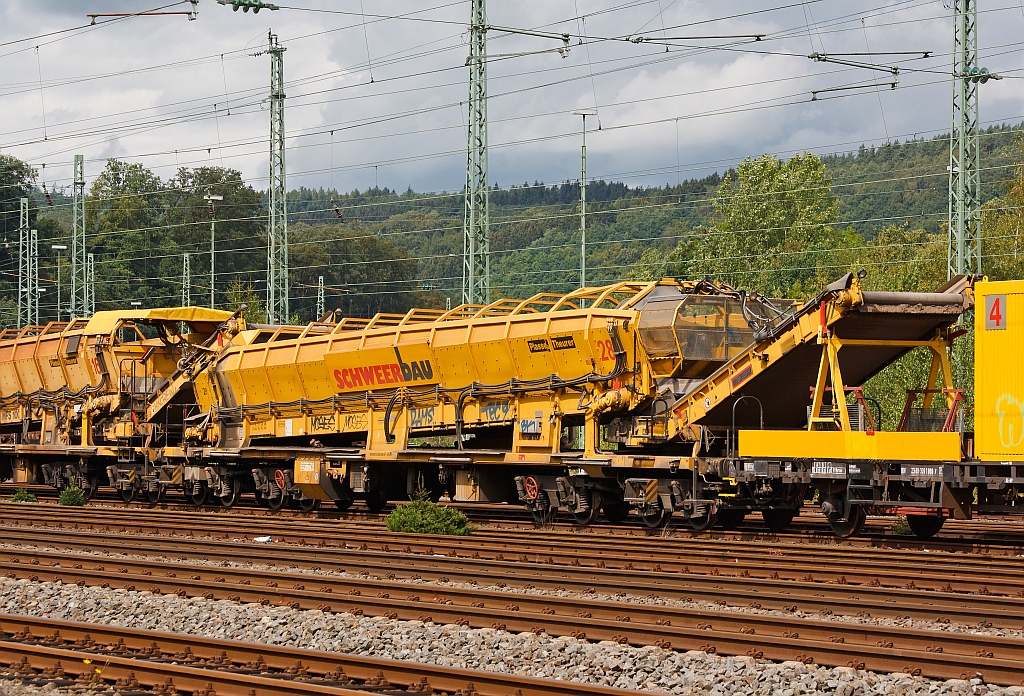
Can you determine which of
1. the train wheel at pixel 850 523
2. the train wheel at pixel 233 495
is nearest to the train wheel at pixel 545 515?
the train wheel at pixel 850 523

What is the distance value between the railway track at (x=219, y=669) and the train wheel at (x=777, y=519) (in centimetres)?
1153

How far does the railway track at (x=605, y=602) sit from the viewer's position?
9875mm

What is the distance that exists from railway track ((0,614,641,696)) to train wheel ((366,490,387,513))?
13.5 meters

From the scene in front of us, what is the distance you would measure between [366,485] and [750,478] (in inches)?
353

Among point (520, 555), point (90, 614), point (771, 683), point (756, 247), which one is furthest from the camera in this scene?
point (756, 247)

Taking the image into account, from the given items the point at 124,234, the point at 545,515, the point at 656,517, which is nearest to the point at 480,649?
the point at 656,517

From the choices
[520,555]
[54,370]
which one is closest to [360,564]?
[520,555]

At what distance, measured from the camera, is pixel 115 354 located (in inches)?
1184

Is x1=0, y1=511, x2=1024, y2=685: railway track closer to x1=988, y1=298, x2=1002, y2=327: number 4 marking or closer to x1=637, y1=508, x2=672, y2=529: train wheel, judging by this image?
x1=637, y1=508, x2=672, y2=529: train wheel

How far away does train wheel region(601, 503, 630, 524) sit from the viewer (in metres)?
21.4

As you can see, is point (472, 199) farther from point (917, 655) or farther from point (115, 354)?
point (917, 655)

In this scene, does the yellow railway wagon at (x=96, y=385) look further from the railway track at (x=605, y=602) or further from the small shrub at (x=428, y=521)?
the railway track at (x=605, y=602)

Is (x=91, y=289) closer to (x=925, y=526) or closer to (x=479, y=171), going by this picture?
(x=479, y=171)

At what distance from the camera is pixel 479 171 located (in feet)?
102
